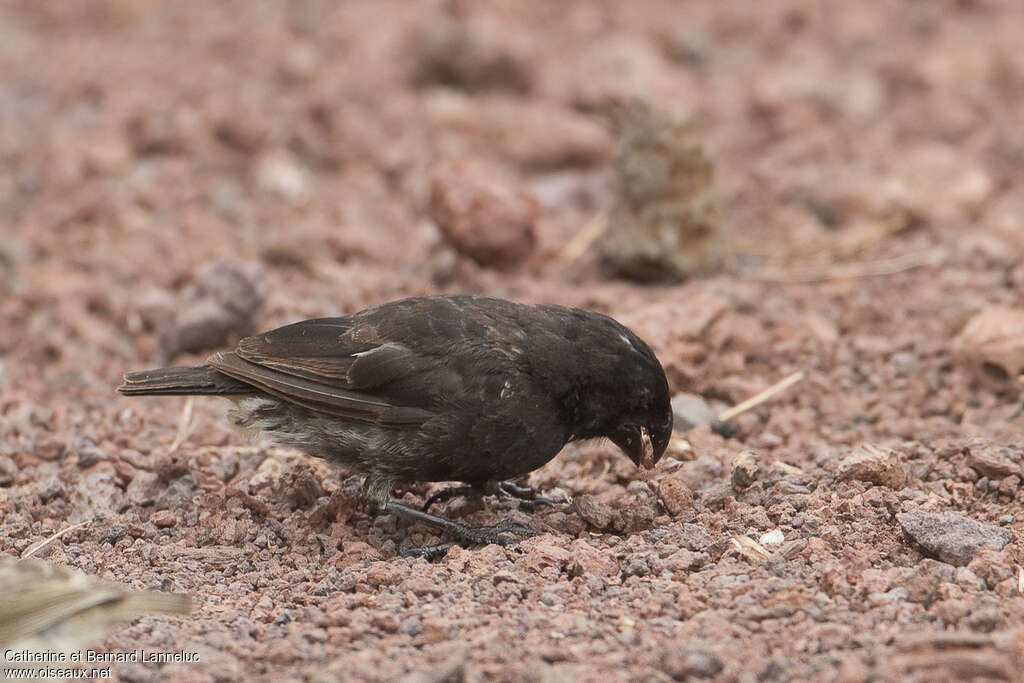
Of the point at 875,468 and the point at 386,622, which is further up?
the point at 386,622

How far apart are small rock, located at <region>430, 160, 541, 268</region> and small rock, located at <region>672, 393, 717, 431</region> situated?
1.71 meters

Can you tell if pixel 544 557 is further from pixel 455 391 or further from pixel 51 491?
pixel 51 491

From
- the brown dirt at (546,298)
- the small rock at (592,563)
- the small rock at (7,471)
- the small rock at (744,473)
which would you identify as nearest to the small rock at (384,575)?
the brown dirt at (546,298)

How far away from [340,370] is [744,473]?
1659 mm

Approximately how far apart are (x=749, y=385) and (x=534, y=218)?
182cm

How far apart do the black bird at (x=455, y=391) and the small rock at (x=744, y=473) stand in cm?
30

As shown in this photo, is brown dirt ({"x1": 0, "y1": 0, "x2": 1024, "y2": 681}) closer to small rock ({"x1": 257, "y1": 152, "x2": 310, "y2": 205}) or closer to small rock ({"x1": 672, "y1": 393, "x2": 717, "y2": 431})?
small rock ({"x1": 257, "y1": 152, "x2": 310, "y2": 205})

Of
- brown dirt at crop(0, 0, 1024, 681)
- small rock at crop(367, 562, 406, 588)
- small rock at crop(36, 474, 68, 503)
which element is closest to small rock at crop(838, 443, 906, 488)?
brown dirt at crop(0, 0, 1024, 681)

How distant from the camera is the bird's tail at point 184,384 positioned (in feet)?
17.3

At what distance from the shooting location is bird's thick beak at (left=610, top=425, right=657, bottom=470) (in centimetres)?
509

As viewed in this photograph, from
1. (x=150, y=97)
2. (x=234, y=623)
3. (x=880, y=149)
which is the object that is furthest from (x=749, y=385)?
(x=150, y=97)

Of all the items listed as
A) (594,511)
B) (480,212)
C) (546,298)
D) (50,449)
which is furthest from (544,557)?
(480,212)

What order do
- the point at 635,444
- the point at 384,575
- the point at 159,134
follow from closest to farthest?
the point at 384,575 < the point at 635,444 < the point at 159,134

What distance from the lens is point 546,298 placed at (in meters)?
7.13
